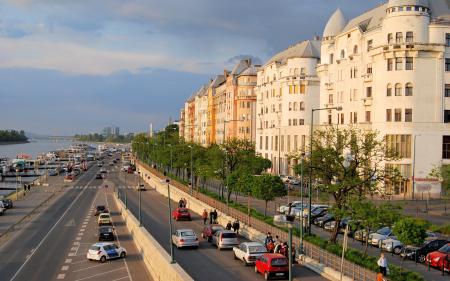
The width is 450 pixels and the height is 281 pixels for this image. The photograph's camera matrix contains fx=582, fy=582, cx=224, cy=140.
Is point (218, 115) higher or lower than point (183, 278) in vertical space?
higher

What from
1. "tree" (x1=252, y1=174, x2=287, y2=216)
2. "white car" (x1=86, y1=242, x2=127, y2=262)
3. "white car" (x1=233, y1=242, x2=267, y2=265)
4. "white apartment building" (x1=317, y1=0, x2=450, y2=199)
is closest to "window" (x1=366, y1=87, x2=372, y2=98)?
"white apartment building" (x1=317, y1=0, x2=450, y2=199)

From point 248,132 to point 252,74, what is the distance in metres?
13.6

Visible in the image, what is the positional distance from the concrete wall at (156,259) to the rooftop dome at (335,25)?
2329 inches

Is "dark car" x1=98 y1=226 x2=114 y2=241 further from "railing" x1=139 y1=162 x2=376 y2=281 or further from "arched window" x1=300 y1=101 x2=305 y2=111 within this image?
"arched window" x1=300 y1=101 x2=305 y2=111

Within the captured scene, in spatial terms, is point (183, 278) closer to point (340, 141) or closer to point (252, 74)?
point (340, 141)

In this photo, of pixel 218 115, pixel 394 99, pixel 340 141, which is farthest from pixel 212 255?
pixel 218 115

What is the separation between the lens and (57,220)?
71.0 meters

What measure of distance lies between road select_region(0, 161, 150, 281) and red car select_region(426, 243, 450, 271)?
17784 millimetres

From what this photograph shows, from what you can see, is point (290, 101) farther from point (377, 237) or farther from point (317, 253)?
point (317, 253)

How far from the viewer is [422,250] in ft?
123

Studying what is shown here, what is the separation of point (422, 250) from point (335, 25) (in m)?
67.6

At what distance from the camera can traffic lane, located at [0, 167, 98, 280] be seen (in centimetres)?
4366

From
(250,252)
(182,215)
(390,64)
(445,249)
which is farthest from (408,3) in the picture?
(250,252)

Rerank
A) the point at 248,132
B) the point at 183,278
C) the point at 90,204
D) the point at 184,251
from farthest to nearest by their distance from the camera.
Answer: the point at 248,132 → the point at 90,204 → the point at 184,251 → the point at 183,278
